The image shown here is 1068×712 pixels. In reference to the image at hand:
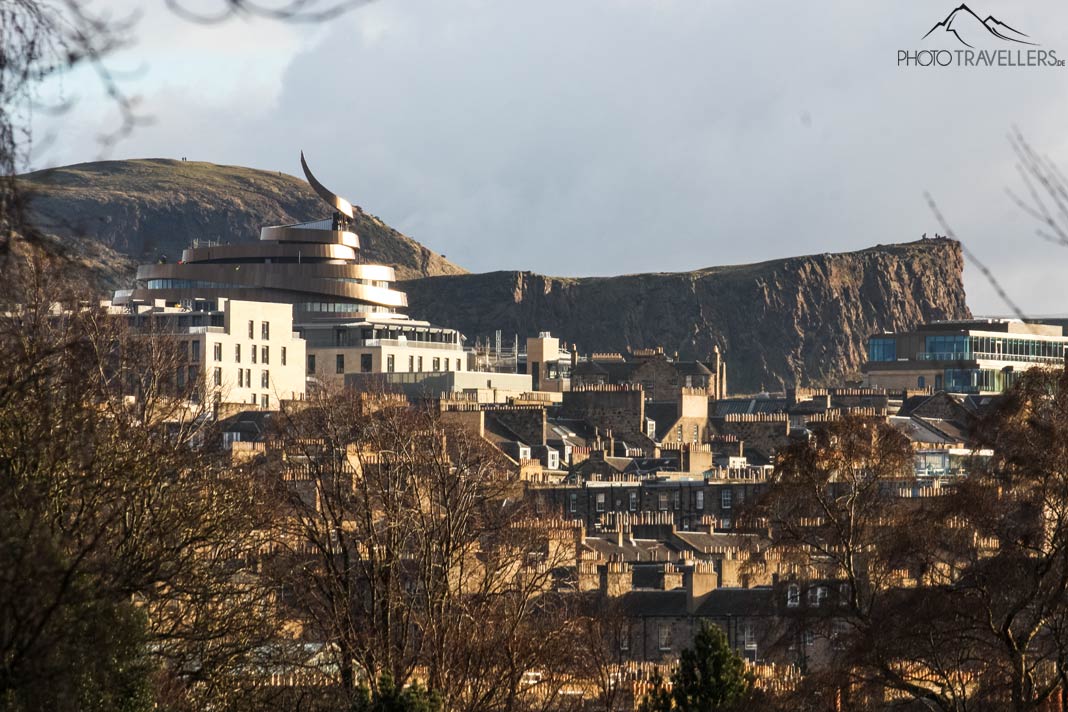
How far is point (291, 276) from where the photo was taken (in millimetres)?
176875

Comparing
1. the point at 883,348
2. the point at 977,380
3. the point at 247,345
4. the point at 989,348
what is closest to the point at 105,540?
the point at 247,345

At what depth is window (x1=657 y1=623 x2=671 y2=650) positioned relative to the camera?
6288 cm

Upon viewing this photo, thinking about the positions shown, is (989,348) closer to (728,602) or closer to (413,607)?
(728,602)

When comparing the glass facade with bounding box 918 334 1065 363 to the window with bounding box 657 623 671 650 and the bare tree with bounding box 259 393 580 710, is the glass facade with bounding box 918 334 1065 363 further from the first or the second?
the bare tree with bounding box 259 393 580 710

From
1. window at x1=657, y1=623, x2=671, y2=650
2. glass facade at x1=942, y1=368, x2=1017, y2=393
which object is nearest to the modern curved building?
glass facade at x1=942, y1=368, x2=1017, y2=393

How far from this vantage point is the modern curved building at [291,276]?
17238 centimetres

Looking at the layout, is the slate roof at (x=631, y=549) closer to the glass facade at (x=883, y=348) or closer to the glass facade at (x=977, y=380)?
the glass facade at (x=977, y=380)

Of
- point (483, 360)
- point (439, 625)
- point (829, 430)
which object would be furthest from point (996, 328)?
point (439, 625)

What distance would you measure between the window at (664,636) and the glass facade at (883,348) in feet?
345

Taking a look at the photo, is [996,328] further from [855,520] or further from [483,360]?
[855,520]

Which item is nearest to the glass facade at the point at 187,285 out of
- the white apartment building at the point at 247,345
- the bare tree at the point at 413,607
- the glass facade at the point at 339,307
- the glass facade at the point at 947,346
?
the glass facade at the point at 339,307

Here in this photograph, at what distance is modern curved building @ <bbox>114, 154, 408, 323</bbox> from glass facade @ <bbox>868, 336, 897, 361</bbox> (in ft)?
131

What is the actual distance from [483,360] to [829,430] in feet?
416

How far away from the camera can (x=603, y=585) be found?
212 ft
